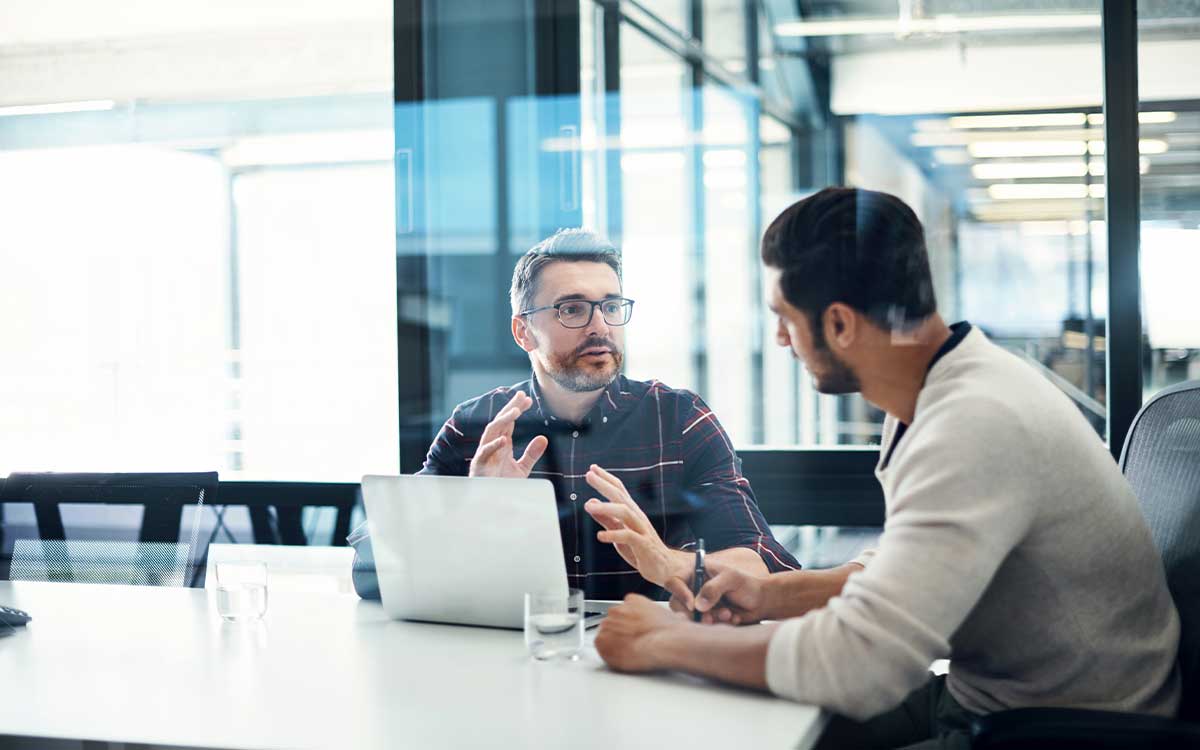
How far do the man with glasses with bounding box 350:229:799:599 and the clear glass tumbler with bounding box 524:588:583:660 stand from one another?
64 centimetres

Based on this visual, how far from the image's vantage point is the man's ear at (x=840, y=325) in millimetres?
1495

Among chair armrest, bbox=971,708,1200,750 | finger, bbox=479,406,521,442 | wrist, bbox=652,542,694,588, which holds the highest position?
finger, bbox=479,406,521,442

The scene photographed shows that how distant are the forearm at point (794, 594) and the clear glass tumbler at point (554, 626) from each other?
296 millimetres

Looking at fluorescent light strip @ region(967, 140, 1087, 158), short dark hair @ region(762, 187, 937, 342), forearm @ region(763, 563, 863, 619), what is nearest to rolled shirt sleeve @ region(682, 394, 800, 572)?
forearm @ region(763, 563, 863, 619)

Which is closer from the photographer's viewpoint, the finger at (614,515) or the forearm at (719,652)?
the forearm at (719,652)

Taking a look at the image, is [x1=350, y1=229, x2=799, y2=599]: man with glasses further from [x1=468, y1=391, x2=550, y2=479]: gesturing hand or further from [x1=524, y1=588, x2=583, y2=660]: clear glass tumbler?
[x1=524, y1=588, x2=583, y2=660]: clear glass tumbler

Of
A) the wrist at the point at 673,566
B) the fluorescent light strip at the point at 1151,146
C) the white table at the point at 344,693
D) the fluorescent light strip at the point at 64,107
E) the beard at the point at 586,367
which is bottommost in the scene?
the white table at the point at 344,693

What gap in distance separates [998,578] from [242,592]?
116cm

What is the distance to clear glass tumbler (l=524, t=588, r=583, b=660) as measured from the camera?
1540 millimetres

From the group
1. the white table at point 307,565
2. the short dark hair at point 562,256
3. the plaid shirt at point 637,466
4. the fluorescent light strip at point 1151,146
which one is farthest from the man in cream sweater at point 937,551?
the white table at point 307,565

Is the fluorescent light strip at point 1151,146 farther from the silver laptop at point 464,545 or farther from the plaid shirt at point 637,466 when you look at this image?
the silver laptop at point 464,545

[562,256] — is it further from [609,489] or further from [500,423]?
[609,489]

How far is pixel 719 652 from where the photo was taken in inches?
53.4

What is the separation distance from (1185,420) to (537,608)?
0.97 m
